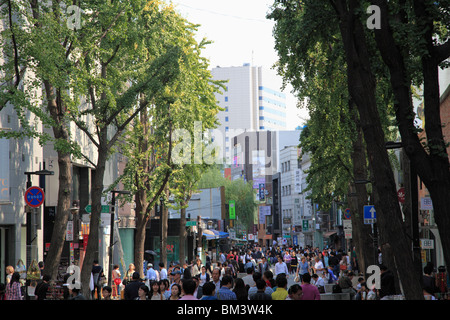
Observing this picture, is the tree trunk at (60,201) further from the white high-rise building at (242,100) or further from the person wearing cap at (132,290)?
the white high-rise building at (242,100)

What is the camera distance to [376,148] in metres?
11.8

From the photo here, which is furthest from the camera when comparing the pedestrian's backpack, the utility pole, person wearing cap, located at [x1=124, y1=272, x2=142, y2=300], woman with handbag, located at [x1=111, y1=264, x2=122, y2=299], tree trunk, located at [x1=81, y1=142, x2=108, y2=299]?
the utility pole

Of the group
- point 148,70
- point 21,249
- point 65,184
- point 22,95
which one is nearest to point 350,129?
point 148,70

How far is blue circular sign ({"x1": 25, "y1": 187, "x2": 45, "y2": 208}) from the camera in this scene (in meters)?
20.1

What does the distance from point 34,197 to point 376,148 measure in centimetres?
1205

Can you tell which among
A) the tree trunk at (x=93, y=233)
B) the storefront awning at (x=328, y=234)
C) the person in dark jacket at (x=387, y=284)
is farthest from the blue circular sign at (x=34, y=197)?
the storefront awning at (x=328, y=234)

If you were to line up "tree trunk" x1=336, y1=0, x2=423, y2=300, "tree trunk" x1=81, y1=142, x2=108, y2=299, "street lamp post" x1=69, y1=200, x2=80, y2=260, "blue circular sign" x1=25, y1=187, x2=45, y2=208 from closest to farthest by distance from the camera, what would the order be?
"tree trunk" x1=336, y1=0, x2=423, y2=300
"blue circular sign" x1=25, y1=187, x2=45, y2=208
"tree trunk" x1=81, y1=142, x2=108, y2=299
"street lamp post" x1=69, y1=200, x2=80, y2=260

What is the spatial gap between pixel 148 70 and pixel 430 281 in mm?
13290

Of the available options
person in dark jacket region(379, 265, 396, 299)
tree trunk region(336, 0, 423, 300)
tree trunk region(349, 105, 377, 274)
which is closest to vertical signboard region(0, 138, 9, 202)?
tree trunk region(349, 105, 377, 274)

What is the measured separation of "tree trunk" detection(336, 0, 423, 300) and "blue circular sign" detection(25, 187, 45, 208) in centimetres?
1168

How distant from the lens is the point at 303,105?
84.0 feet

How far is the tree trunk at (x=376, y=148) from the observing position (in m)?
11.6

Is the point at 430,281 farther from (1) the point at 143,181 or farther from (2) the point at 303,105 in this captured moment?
(1) the point at 143,181

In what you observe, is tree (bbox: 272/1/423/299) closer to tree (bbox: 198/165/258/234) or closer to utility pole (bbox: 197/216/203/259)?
utility pole (bbox: 197/216/203/259)
